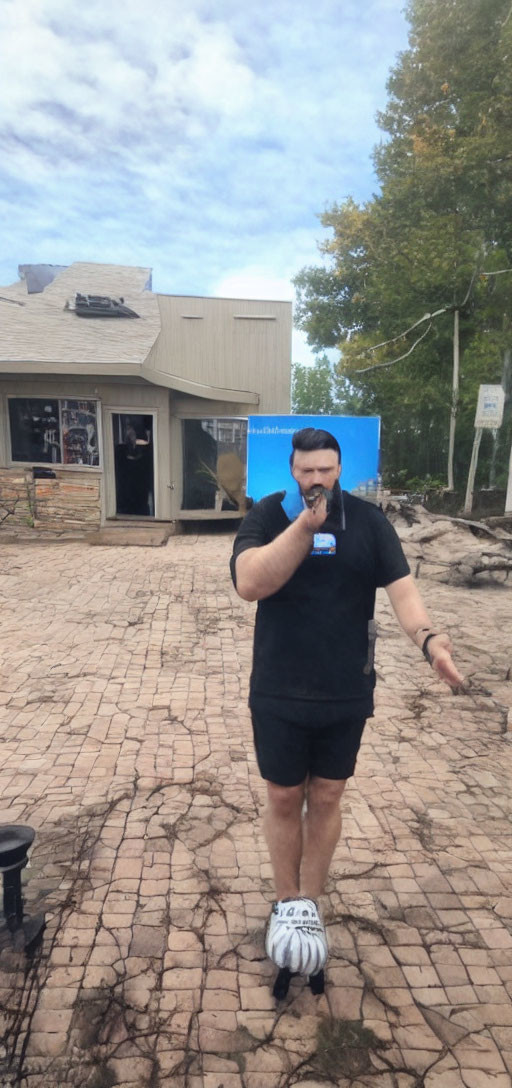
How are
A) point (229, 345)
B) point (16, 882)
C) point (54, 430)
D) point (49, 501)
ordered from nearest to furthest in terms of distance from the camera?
point (16, 882) < point (49, 501) < point (54, 430) < point (229, 345)

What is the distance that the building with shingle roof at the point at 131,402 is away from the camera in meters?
11.7

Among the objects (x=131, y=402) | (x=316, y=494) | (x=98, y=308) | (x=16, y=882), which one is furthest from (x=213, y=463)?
(x=316, y=494)

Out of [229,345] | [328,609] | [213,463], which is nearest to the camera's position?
[328,609]

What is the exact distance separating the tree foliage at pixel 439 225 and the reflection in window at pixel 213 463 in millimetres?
7416

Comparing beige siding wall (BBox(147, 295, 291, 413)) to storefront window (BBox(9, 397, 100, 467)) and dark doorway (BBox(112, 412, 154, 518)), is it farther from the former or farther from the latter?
storefront window (BBox(9, 397, 100, 467))

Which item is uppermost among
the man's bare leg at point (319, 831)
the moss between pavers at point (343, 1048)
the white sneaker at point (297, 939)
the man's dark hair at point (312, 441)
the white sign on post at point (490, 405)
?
the white sign on post at point (490, 405)

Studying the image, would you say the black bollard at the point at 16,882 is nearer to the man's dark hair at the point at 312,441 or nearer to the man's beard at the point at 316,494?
the man's beard at the point at 316,494

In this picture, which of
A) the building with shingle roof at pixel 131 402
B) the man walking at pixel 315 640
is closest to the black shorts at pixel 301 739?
the man walking at pixel 315 640

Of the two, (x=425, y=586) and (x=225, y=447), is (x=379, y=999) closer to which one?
(x=425, y=586)

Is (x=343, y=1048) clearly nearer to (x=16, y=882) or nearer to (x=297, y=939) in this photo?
(x=297, y=939)

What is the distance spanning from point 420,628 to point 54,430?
11003mm

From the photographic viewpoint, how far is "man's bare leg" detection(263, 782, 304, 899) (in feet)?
7.55

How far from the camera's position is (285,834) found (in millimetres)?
2346

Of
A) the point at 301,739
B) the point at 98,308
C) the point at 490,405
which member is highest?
the point at 98,308
